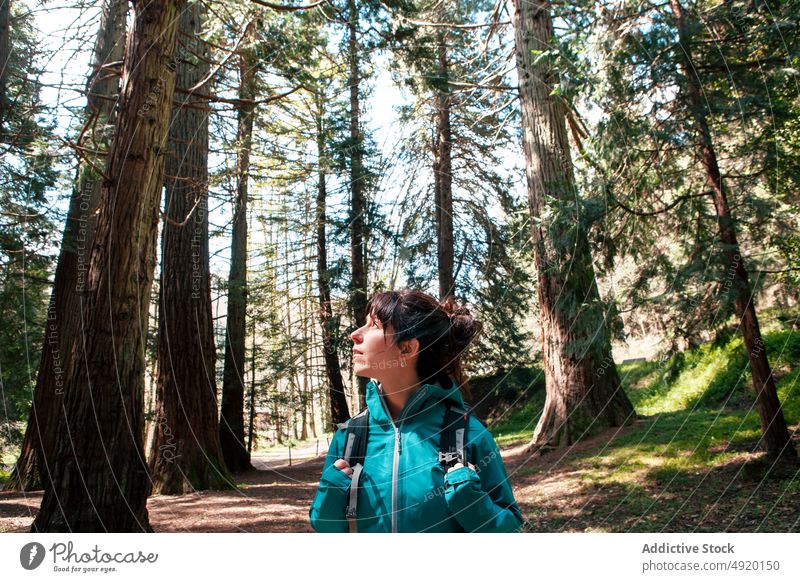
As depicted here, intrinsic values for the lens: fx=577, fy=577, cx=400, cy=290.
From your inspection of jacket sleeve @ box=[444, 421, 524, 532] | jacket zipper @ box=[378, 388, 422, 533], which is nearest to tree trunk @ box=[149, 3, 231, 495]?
jacket zipper @ box=[378, 388, 422, 533]

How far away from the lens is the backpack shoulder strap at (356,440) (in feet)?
5.08

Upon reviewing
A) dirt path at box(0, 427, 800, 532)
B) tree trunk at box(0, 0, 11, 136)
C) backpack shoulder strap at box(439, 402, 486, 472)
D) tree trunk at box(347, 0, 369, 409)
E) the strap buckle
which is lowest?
dirt path at box(0, 427, 800, 532)

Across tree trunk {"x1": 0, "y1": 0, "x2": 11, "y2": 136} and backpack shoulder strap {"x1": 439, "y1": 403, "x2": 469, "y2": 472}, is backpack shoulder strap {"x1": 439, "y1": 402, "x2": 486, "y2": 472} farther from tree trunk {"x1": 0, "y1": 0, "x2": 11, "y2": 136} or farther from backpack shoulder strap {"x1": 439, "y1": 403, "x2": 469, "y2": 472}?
tree trunk {"x1": 0, "y1": 0, "x2": 11, "y2": 136}

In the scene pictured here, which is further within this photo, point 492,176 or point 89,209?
point 89,209

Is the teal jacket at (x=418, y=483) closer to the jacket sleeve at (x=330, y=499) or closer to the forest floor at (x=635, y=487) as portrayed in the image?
the jacket sleeve at (x=330, y=499)

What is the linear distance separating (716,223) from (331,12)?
115 inches

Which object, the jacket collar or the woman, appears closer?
the woman

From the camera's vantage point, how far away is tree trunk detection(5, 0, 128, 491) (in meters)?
3.39

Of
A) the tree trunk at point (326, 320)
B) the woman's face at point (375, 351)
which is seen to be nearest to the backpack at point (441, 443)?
the woman's face at point (375, 351)

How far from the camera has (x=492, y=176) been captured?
3.62 m

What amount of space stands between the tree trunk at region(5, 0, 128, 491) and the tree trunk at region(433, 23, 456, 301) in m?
1.92

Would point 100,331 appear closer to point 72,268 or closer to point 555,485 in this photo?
point 72,268

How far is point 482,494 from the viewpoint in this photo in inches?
55.3

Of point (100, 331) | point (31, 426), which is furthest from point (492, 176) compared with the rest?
point (31, 426)
